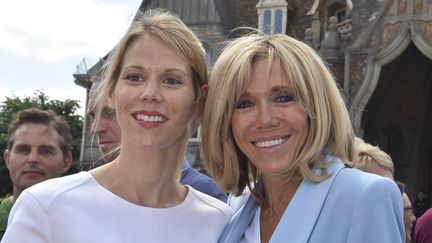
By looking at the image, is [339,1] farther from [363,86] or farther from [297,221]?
[297,221]

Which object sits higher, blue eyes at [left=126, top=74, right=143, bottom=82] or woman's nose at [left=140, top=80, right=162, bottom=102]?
blue eyes at [left=126, top=74, right=143, bottom=82]

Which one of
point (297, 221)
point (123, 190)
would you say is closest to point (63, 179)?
point (123, 190)

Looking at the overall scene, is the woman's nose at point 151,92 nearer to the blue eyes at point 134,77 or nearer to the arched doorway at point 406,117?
the blue eyes at point 134,77

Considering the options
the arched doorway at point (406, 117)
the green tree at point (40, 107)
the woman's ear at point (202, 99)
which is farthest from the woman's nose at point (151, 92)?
the green tree at point (40, 107)

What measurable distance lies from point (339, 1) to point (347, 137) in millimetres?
16494

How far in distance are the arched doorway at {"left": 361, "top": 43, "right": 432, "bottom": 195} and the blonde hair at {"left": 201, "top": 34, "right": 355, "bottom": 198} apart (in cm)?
1188

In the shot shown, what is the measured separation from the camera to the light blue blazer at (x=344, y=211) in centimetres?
236

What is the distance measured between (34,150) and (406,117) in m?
13.4

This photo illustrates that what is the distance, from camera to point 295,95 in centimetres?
269

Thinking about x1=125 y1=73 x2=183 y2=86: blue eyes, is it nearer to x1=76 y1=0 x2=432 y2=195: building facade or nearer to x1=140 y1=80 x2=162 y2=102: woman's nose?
x1=140 y1=80 x2=162 y2=102: woman's nose

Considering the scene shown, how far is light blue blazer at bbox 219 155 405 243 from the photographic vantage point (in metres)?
2.36

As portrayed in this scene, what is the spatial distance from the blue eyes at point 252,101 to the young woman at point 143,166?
0.19 meters

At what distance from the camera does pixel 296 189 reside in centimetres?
281

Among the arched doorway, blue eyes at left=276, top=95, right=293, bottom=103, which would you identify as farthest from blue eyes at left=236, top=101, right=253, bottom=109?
the arched doorway
